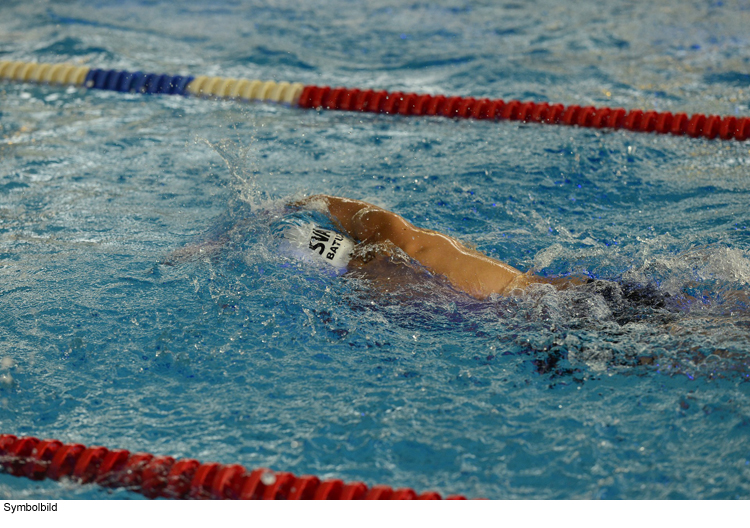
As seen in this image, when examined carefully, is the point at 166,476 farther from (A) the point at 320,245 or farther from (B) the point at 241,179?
(B) the point at 241,179

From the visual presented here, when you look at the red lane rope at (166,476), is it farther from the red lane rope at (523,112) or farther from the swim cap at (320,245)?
the red lane rope at (523,112)

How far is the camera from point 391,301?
2.56 metres

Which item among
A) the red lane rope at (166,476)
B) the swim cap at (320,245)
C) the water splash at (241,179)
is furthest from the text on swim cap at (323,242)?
the red lane rope at (166,476)

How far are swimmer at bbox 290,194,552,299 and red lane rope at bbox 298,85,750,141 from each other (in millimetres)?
2116

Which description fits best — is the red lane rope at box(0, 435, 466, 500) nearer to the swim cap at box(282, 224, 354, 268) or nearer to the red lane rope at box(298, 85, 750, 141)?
the swim cap at box(282, 224, 354, 268)

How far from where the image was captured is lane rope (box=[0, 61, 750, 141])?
4215 millimetres

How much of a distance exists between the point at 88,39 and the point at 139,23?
0.85 metres

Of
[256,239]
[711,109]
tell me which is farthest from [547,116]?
[256,239]

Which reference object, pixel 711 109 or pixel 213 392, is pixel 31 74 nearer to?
pixel 213 392

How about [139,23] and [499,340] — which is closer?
[499,340]

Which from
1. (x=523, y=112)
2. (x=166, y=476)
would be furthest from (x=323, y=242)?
(x=523, y=112)

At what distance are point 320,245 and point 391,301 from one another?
336 mm

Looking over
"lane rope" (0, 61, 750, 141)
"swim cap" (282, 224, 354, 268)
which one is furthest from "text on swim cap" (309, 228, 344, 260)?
"lane rope" (0, 61, 750, 141)

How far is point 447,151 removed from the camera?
4086 millimetres
